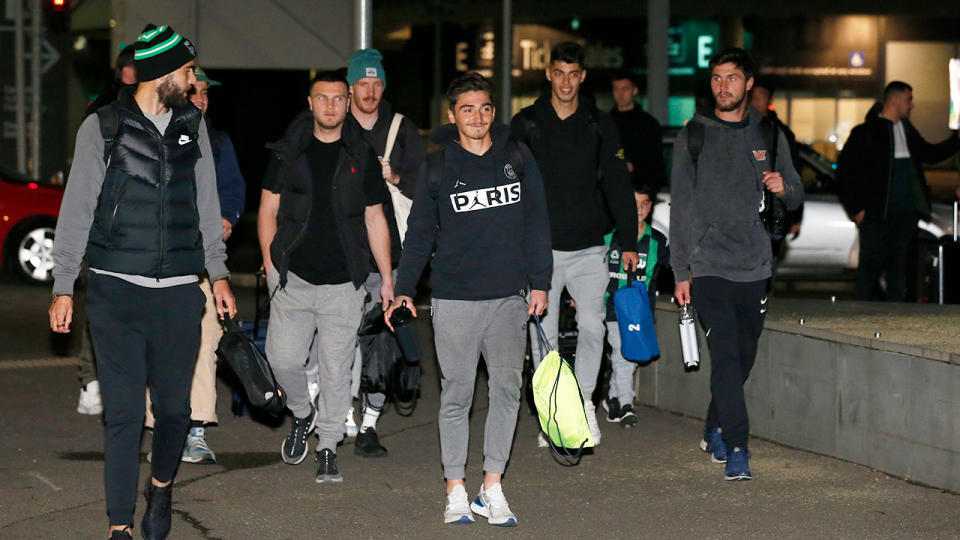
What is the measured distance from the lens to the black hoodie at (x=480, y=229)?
690 cm

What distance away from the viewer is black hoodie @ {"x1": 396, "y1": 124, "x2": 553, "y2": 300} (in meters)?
6.90

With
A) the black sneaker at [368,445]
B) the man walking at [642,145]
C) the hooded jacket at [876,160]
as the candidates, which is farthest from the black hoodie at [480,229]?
the hooded jacket at [876,160]

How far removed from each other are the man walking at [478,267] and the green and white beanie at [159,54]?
4.10 ft

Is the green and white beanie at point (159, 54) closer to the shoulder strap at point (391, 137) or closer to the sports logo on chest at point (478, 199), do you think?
the sports logo on chest at point (478, 199)

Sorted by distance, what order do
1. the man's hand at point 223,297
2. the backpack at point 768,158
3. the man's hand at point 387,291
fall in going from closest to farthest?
the man's hand at point 223,297 → the backpack at point 768,158 → the man's hand at point 387,291

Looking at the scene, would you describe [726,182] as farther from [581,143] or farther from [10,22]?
[10,22]

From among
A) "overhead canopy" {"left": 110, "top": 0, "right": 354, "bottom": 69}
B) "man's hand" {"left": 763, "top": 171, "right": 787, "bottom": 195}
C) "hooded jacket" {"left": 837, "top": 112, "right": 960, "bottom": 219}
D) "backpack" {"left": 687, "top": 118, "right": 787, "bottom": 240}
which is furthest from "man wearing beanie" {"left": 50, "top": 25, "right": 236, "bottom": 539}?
"hooded jacket" {"left": 837, "top": 112, "right": 960, "bottom": 219}

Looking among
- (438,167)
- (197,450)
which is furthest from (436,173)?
(197,450)

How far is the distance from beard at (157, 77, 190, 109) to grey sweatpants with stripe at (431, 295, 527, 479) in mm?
1467

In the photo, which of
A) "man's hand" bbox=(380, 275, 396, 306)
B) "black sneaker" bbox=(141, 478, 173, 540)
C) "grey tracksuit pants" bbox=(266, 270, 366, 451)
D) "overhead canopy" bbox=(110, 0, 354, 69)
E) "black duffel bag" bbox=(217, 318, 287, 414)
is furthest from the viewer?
"overhead canopy" bbox=(110, 0, 354, 69)

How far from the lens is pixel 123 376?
626 cm

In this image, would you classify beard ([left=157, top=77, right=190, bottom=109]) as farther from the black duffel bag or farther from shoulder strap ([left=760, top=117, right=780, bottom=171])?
shoulder strap ([left=760, top=117, right=780, bottom=171])

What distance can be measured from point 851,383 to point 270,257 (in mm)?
3053

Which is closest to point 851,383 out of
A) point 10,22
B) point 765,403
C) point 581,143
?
point 765,403
